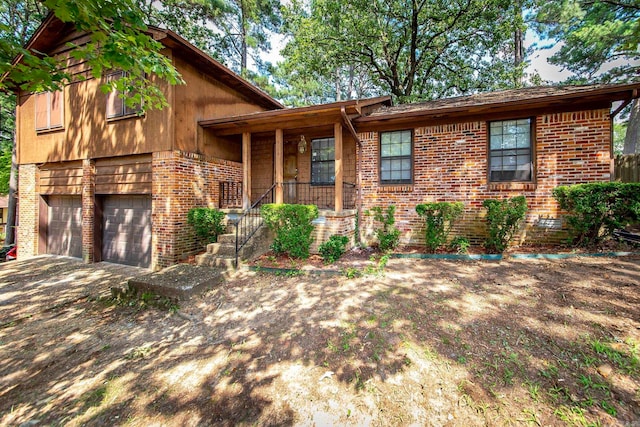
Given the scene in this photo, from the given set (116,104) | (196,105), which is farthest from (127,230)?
(196,105)

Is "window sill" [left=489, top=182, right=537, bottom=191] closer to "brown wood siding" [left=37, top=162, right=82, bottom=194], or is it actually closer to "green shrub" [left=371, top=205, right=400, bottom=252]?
"green shrub" [left=371, top=205, right=400, bottom=252]

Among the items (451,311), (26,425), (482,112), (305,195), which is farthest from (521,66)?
(26,425)

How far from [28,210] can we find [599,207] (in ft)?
50.0

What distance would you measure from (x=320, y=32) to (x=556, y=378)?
589 inches

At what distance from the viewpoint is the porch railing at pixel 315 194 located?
319 inches

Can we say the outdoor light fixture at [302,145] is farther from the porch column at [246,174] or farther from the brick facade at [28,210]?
the brick facade at [28,210]

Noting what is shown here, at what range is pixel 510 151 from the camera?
660 cm

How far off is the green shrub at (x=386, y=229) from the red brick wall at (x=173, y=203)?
4735 millimetres

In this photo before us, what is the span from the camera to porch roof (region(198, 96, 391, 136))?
6047 mm

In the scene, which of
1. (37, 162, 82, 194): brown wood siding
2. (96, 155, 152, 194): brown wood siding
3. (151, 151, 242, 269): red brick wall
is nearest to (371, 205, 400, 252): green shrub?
(151, 151, 242, 269): red brick wall

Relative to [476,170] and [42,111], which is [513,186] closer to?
[476,170]

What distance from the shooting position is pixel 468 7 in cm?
1161

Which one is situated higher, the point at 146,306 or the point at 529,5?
the point at 529,5

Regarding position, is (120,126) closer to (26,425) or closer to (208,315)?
(208,315)
